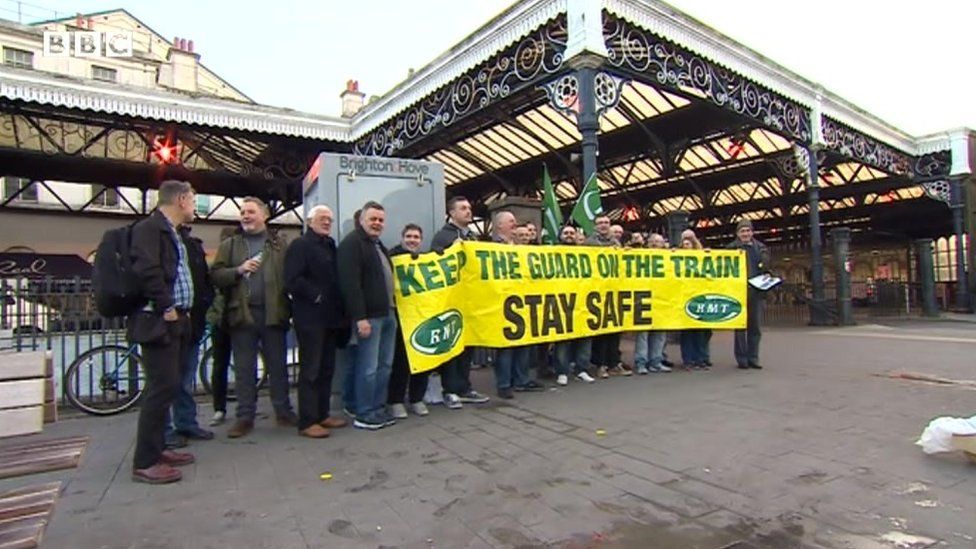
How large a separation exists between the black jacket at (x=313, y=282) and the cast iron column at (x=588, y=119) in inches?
166

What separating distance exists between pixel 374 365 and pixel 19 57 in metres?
35.5

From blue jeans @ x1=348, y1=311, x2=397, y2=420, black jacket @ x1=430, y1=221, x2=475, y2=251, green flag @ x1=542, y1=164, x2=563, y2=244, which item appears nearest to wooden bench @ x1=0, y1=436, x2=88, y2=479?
blue jeans @ x1=348, y1=311, x2=397, y2=420

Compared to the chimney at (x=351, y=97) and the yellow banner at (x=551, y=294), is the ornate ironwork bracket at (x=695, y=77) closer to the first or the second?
the yellow banner at (x=551, y=294)

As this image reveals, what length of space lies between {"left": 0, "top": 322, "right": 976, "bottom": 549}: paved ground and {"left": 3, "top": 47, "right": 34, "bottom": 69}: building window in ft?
108

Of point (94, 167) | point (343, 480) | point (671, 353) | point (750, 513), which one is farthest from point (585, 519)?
point (94, 167)

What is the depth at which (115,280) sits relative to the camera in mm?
3562

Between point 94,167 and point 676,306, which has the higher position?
point 94,167

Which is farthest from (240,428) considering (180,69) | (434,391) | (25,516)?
(180,69)

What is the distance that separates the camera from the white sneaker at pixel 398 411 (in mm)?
5234

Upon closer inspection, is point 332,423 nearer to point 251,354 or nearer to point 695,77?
point 251,354

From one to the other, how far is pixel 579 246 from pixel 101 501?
5041 mm

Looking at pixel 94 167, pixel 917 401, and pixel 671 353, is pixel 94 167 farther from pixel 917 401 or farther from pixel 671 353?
pixel 917 401

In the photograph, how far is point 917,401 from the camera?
209 inches

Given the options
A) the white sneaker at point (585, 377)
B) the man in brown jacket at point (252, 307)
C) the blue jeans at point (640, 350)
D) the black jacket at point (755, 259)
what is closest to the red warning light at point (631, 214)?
the black jacket at point (755, 259)
